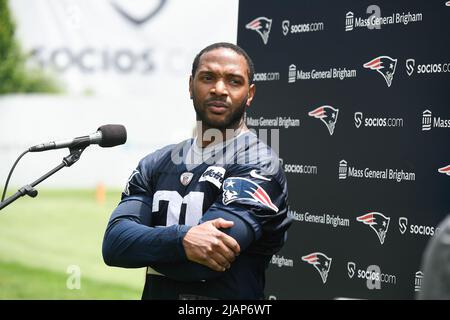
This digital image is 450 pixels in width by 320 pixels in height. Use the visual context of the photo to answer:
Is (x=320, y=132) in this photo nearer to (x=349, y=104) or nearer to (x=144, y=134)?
(x=349, y=104)

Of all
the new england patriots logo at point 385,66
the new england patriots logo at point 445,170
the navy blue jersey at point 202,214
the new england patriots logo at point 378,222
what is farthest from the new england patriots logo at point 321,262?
the navy blue jersey at point 202,214

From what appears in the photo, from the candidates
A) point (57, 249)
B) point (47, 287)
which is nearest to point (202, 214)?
point (47, 287)

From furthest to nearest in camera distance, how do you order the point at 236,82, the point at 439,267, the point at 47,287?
the point at 47,287, the point at 236,82, the point at 439,267

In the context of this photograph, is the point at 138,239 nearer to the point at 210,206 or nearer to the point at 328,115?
the point at 210,206

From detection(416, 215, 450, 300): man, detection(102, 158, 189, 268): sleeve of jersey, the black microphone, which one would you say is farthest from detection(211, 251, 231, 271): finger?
detection(416, 215, 450, 300): man

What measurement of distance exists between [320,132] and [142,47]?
388 centimetres

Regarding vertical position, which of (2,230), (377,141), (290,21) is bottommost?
(2,230)

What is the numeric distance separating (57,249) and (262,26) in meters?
4.37

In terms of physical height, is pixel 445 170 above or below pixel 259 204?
above

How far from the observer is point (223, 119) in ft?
8.50

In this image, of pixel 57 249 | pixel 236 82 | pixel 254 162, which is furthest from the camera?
pixel 57 249

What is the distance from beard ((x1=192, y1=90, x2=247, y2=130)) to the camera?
2596mm

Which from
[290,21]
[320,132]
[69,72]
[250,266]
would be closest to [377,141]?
[320,132]

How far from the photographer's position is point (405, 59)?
333 cm
